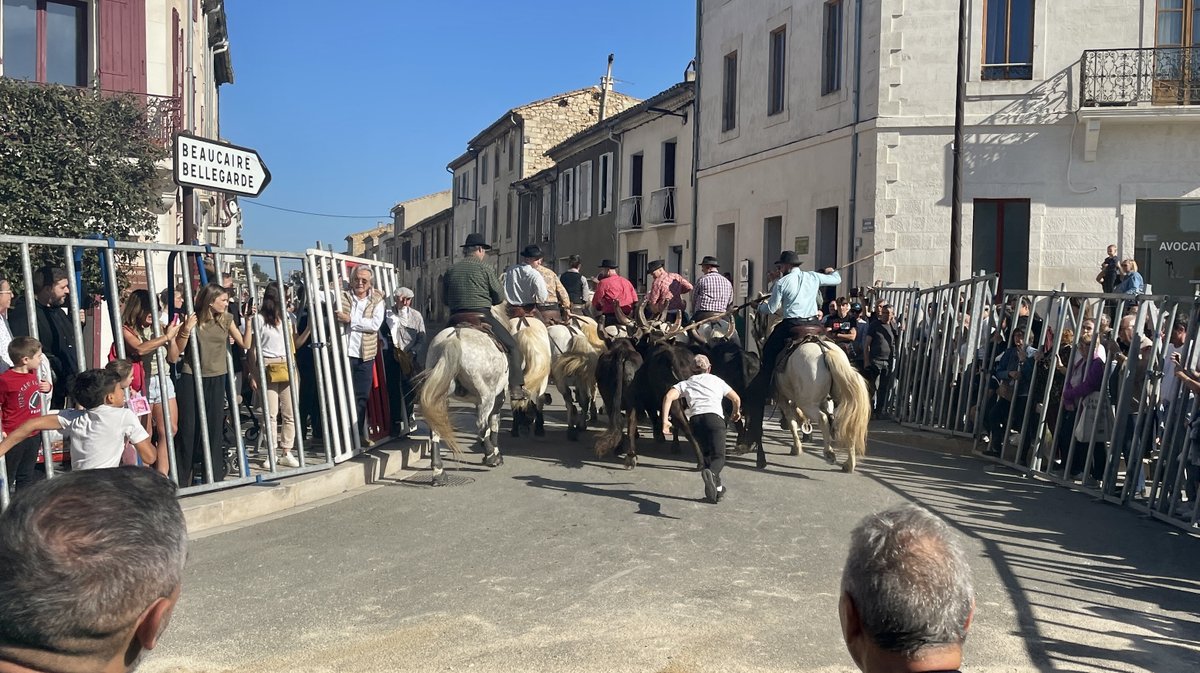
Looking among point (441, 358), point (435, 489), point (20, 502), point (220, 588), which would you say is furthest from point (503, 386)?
point (20, 502)

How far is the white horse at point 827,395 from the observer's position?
33.9 feet

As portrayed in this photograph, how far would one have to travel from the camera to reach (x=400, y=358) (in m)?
12.0

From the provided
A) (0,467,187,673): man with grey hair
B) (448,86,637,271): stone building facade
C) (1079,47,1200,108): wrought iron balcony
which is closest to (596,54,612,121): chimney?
(448,86,637,271): stone building facade

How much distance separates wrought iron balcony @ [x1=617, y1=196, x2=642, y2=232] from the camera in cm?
3303

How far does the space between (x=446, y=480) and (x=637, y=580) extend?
363 cm

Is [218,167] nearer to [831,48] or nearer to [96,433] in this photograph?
[96,433]

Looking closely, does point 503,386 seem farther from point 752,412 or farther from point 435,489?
point 752,412

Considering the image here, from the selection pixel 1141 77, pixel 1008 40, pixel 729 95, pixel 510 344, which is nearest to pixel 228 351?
pixel 510 344

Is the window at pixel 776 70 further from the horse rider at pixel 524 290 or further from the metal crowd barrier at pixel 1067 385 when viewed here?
the horse rider at pixel 524 290

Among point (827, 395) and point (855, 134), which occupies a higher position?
point (855, 134)

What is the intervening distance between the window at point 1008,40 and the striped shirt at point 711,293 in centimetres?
942

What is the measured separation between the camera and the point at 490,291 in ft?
36.7

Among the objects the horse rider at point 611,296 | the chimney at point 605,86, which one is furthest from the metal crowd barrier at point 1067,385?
the chimney at point 605,86

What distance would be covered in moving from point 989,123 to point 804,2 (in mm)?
5698
